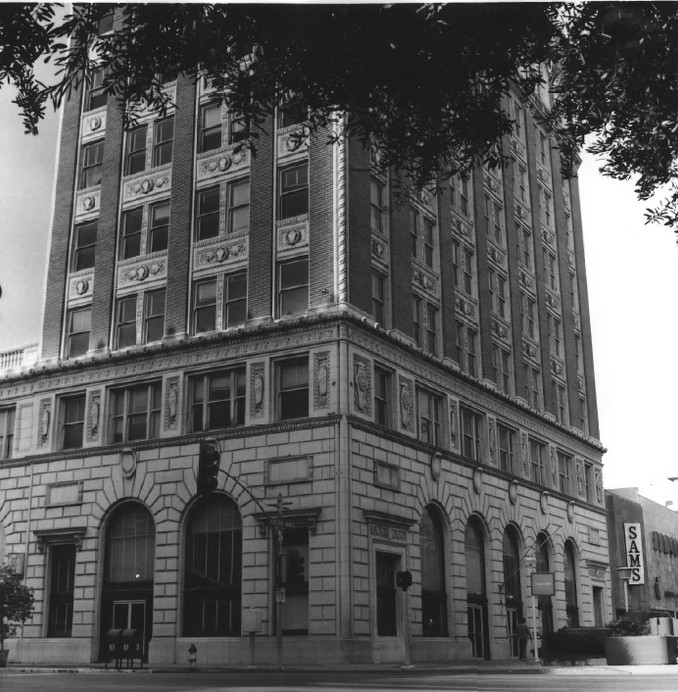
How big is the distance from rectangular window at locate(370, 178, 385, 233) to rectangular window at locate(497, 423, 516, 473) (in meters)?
13.7

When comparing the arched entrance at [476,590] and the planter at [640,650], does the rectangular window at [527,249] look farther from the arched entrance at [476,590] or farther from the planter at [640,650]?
the planter at [640,650]

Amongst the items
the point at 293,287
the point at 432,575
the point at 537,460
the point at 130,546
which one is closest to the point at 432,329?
the point at 293,287

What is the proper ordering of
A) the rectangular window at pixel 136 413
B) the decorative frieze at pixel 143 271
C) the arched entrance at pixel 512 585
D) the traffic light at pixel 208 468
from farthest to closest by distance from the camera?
the arched entrance at pixel 512 585 → the decorative frieze at pixel 143 271 → the rectangular window at pixel 136 413 → the traffic light at pixel 208 468

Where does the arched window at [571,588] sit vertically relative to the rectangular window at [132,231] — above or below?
below

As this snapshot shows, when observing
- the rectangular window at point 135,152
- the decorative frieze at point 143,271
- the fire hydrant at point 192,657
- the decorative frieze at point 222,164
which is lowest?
the fire hydrant at point 192,657

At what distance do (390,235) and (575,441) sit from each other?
78.2 feet

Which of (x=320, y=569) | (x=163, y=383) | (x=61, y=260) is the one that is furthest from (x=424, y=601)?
(x=61, y=260)

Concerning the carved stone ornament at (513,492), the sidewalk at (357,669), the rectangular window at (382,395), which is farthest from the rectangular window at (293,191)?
the carved stone ornament at (513,492)

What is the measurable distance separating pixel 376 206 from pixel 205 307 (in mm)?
8145

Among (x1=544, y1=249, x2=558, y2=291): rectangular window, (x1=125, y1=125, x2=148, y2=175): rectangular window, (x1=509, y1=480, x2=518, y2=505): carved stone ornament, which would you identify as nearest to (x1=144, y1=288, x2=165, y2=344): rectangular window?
(x1=125, y1=125, x2=148, y2=175): rectangular window

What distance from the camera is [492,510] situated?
47031 millimetres

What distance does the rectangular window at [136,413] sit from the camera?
135 ft

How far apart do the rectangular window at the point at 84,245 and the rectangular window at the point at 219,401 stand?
919cm

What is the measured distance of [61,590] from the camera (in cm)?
4131
